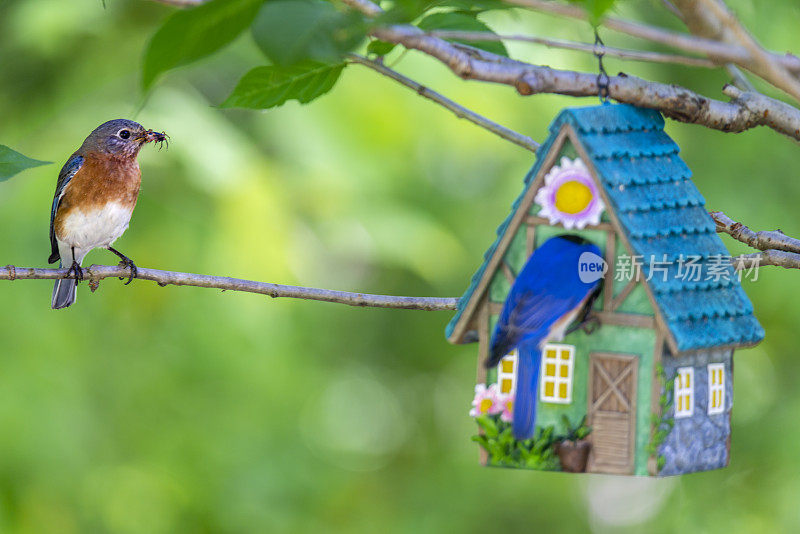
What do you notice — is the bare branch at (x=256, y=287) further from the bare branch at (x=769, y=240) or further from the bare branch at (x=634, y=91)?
the bare branch at (x=769, y=240)

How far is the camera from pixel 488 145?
7559 mm

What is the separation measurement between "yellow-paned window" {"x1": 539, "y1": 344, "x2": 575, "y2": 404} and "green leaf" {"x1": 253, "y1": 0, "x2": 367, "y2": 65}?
3.66 ft

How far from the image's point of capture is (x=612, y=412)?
2.11 metres

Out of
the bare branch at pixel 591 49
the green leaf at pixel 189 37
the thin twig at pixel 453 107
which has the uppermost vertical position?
the thin twig at pixel 453 107

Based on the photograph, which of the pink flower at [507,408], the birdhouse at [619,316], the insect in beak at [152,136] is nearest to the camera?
the birdhouse at [619,316]

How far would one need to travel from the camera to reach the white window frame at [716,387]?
2.23m

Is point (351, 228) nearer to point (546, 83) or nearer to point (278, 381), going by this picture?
point (278, 381)

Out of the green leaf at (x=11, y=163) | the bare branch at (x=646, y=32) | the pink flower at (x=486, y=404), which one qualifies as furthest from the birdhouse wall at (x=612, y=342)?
the green leaf at (x=11, y=163)

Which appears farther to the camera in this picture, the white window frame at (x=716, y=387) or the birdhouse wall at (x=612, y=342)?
the white window frame at (x=716, y=387)

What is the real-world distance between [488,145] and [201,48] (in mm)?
6518

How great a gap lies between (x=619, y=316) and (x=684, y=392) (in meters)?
0.24

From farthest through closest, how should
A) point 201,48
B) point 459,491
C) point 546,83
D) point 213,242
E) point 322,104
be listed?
point 459,491
point 322,104
point 213,242
point 546,83
point 201,48

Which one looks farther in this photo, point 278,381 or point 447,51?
point 278,381

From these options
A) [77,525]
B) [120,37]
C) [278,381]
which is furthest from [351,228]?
[77,525]
